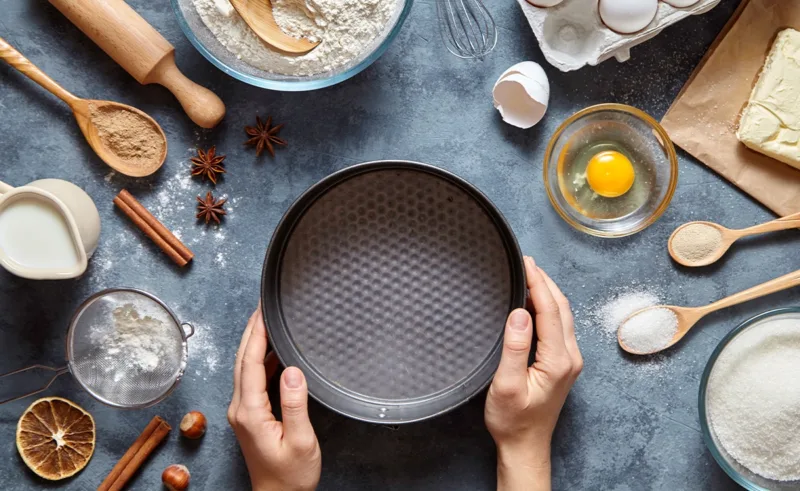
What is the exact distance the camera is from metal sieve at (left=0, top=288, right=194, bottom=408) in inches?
52.7

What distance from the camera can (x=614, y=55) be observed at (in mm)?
1394

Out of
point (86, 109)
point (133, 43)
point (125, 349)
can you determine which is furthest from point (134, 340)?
point (133, 43)

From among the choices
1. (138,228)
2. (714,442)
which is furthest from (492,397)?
(138,228)

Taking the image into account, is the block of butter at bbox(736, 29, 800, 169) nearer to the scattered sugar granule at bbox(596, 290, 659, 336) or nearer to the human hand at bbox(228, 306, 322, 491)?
the scattered sugar granule at bbox(596, 290, 659, 336)

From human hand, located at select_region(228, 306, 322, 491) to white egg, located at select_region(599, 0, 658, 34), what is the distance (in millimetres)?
853

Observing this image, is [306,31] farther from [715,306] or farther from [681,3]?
[715,306]

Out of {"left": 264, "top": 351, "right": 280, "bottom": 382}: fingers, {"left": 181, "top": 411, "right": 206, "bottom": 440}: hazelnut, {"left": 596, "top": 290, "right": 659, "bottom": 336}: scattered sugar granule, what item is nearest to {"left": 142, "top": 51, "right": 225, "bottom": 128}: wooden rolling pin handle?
{"left": 264, "top": 351, "right": 280, "bottom": 382}: fingers

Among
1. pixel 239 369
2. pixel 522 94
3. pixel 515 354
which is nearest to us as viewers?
pixel 515 354

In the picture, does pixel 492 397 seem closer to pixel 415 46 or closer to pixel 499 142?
pixel 499 142

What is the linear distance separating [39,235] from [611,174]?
108cm

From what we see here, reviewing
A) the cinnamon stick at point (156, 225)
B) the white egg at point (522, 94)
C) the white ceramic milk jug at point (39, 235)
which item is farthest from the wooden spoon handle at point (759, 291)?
the white ceramic milk jug at point (39, 235)

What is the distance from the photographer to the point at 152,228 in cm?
138

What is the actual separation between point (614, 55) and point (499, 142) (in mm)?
286

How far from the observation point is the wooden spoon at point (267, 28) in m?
1.30
